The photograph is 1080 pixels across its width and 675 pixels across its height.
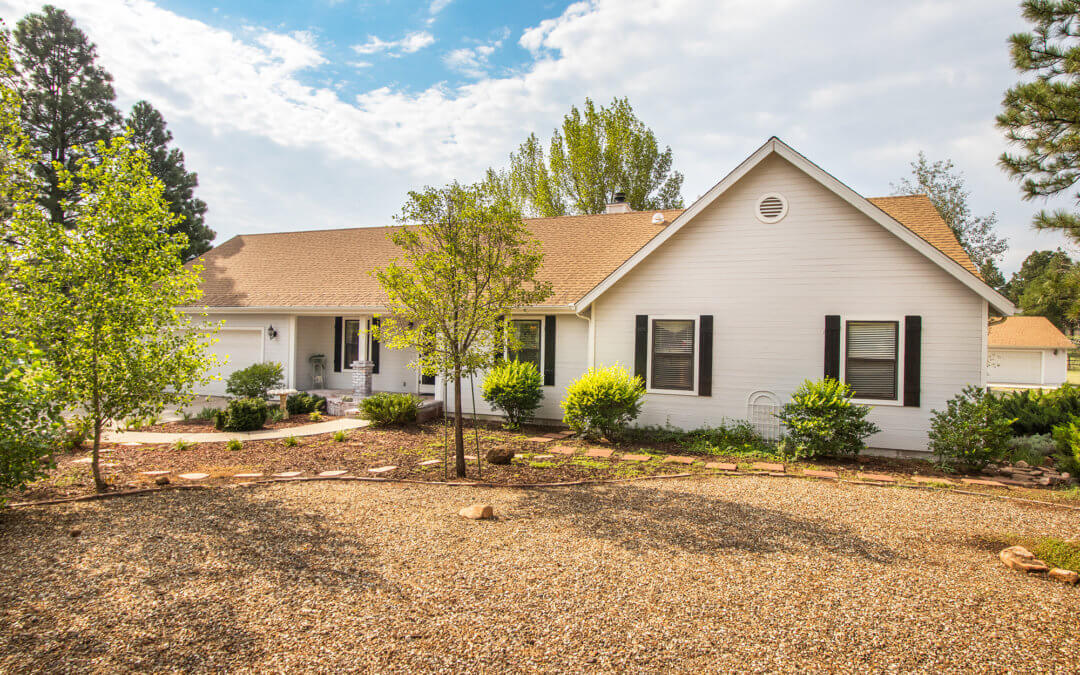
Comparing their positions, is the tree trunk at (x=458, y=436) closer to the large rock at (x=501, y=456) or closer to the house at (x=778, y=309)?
the large rock at (x=501, y=456)

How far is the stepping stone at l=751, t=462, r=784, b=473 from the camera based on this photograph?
8093 millimetres

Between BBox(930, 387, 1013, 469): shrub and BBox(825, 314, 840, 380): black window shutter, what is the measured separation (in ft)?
5.24

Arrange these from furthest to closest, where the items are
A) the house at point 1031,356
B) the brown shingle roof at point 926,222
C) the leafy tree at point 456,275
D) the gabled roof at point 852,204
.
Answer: the house at point 1031,356 → the brown shingle roof at point 926,222 → the gabled roof at point 852,204 → the leafy tree at point 456,275

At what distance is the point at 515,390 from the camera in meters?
11.3

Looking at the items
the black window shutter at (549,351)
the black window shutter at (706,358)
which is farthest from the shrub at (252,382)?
the black window shutter at (706,358)

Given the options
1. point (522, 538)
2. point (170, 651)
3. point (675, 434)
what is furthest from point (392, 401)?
point (170, 651)

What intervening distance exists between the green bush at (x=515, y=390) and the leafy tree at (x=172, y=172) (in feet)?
71.3

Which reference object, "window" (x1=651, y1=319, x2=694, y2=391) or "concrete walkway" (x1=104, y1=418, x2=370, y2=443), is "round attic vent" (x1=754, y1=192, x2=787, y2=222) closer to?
"window" (x1=651, y1=319, x2=694, y2=391)

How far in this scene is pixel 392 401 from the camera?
1141 centimetres

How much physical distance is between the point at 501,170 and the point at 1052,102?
23618mm

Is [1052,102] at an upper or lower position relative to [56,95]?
lower

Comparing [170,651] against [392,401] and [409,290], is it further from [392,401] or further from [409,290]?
[392,401]

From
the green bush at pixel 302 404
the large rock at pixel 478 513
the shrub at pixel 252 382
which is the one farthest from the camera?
the shrub at pixel 252 382

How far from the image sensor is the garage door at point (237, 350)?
15.7 m
